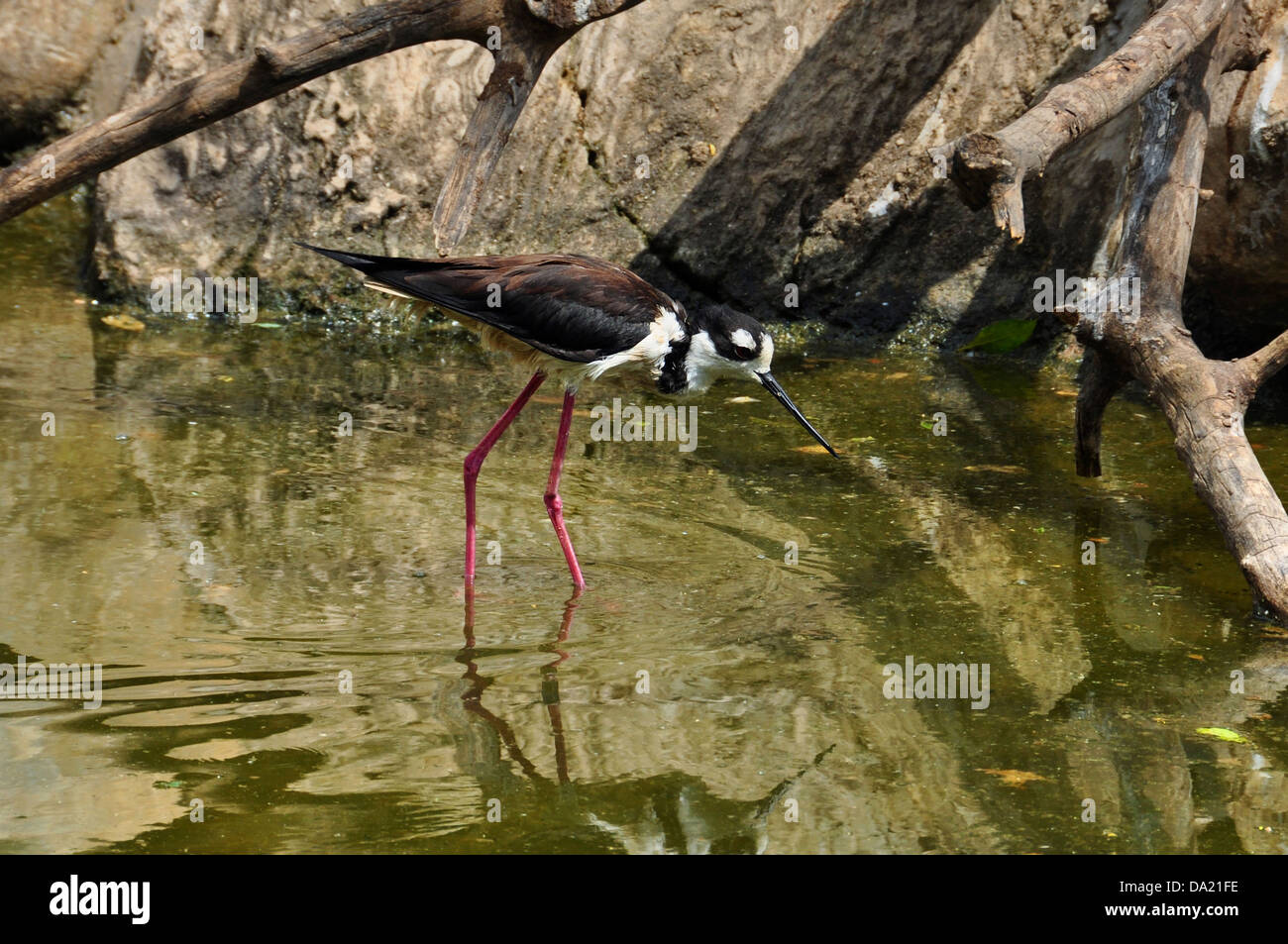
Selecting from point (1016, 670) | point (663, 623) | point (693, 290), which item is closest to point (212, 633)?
A: point (663, 623)

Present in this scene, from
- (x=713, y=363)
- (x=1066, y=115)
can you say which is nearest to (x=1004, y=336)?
(x=1066, y=115)

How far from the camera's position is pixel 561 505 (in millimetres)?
5984

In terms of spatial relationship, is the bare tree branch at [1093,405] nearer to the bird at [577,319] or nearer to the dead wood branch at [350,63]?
the bird at [577,319]

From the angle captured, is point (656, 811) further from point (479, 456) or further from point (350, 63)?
point (350, 63)

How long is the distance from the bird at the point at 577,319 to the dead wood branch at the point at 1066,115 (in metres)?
1.10

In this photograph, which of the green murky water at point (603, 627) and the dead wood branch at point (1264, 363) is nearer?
the green murky water at point (603, 627)

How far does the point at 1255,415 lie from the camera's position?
821cm

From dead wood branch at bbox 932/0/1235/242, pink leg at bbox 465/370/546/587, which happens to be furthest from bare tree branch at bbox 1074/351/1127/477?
pink leg at bbox 465/370/546/587

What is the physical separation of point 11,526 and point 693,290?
16.5 feet

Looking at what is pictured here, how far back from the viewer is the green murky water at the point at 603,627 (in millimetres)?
4004

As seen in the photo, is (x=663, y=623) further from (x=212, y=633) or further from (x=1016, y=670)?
(x=212, y=633)

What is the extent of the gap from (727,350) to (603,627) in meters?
1.32

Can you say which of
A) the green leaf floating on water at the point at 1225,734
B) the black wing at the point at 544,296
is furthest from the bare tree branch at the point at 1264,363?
the black wing at the point at 544,296

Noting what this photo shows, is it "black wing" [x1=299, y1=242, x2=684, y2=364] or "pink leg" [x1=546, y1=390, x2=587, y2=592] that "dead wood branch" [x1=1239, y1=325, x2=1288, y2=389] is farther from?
"pink leg" [x1=546, y1=390, x2=587, y2=592]
